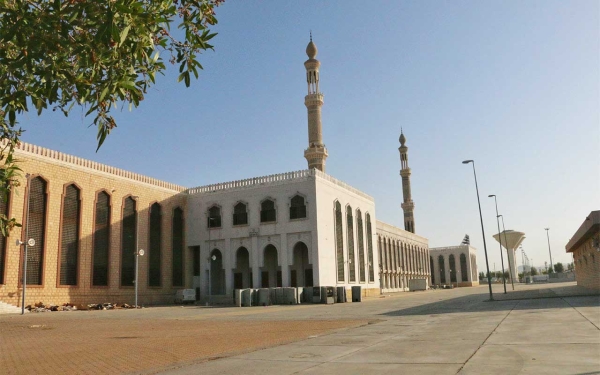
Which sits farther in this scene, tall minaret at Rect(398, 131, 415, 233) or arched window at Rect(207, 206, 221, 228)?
tall minaret at Rect(398, 131, 415, 233)

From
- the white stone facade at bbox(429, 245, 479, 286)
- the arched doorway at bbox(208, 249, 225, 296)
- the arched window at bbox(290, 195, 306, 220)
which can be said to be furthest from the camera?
the white stone facade at bbox(429, 245, 479, 286)

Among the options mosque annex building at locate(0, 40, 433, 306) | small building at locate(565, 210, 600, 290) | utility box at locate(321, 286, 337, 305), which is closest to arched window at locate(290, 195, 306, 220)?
mosque annex building at locate(0, 40, 433, 306)

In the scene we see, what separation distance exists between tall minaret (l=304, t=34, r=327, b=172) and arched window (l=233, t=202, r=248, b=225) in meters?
11.3

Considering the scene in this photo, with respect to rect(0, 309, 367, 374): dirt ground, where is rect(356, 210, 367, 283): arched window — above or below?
above

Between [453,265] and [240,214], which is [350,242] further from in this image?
[453,265]

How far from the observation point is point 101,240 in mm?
38656

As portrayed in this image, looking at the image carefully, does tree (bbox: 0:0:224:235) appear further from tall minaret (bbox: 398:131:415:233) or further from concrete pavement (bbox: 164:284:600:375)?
tall minaret (bbox: 398:131:415:233)

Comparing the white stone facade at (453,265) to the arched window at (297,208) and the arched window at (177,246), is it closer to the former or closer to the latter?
the arched window at (297,208)

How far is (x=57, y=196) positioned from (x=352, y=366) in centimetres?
3240

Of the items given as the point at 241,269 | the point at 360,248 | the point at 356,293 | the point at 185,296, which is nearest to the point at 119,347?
the point at 356,293

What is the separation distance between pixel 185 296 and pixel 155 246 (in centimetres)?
522

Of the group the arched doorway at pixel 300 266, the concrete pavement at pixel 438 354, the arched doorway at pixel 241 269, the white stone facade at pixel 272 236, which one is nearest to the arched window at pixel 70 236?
the white stone facade at pixel 272 236

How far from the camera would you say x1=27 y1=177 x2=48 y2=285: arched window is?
32.5 m

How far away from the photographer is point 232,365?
8.67 meters
